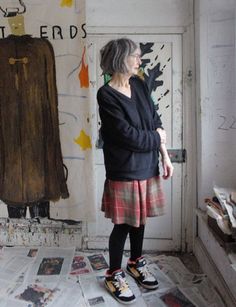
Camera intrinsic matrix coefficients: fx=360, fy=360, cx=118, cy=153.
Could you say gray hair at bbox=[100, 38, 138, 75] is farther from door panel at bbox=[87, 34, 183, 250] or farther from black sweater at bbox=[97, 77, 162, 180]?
door panel at bbox=[87, 34, 183, 250]

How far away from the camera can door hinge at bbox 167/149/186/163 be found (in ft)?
6.83

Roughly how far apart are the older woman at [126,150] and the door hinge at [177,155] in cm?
36

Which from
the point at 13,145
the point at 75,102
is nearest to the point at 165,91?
the point at 75,102

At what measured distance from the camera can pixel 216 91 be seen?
6.08 ft

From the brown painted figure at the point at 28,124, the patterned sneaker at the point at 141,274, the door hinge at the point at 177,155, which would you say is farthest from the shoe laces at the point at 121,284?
the door hinge at the point at 177,155

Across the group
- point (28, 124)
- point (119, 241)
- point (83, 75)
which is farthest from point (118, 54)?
point (119, 241)

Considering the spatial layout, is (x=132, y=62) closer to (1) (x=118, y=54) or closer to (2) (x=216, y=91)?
(1) (x=118, y=54)

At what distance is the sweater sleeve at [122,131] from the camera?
1526 millimetres

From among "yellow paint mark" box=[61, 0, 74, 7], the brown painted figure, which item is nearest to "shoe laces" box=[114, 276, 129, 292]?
the brown painted figure

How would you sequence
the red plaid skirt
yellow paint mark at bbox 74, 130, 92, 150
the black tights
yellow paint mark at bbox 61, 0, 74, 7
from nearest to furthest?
the red plaid skirt → the black tights → yellow paint mark at bbox 61, 0, 74, 7 → yellow paint mark at bbox 74, 130, 92, 150

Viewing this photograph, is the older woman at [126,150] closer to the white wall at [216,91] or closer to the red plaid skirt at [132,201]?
the red plaid skirt at [132,201]

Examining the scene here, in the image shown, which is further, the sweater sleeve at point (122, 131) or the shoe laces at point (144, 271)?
the shoe laces at point (144, 271)

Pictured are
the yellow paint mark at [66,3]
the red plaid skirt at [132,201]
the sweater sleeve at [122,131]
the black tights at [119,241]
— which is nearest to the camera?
the sweater sleeve at [122,131]

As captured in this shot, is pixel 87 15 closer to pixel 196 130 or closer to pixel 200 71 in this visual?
pixel 200 71
